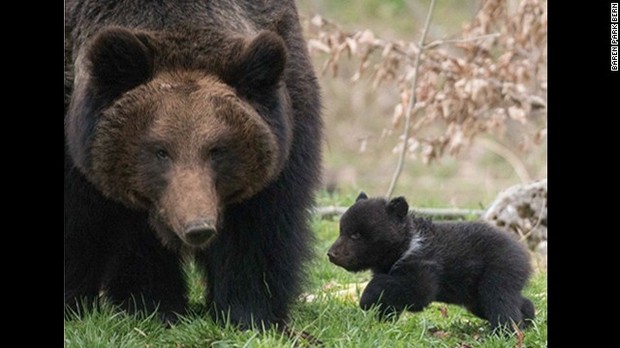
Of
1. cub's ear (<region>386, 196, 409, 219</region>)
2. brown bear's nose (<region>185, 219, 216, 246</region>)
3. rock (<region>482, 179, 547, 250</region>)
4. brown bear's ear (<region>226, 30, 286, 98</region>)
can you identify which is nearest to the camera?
brown bear's nose (<region>185, 219, 216, 246</region>)

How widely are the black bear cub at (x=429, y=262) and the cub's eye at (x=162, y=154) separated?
5.47 ft

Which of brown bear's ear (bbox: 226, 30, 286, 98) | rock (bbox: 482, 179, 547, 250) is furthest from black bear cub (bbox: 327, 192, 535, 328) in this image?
rock (bbox: 482, 179, 547, 250)

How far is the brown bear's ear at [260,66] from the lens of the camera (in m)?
5.96

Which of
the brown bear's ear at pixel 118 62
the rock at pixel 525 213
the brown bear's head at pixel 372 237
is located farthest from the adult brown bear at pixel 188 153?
the rock at pixel 525 213

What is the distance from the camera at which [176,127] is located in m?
5.72

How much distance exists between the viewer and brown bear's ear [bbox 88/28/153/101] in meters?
5.74

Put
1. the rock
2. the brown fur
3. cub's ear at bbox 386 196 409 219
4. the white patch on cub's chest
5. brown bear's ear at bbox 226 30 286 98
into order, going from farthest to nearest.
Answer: the rock → cub's ear at bbox 386 196 409 219 → the white patch on cub's chest → brown bear's ear at bbox 226 30 286 98 → the brown fur

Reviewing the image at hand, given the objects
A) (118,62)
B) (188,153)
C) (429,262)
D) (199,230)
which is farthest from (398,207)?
(118,62)

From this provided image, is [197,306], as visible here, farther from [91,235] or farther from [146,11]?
[146,11]

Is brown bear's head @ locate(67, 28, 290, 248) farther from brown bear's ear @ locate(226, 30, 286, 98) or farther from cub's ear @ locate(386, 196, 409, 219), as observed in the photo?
cub's ear @ locate(386, 196, 409, 219)

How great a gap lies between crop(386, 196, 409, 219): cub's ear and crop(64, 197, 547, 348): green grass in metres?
0.59
